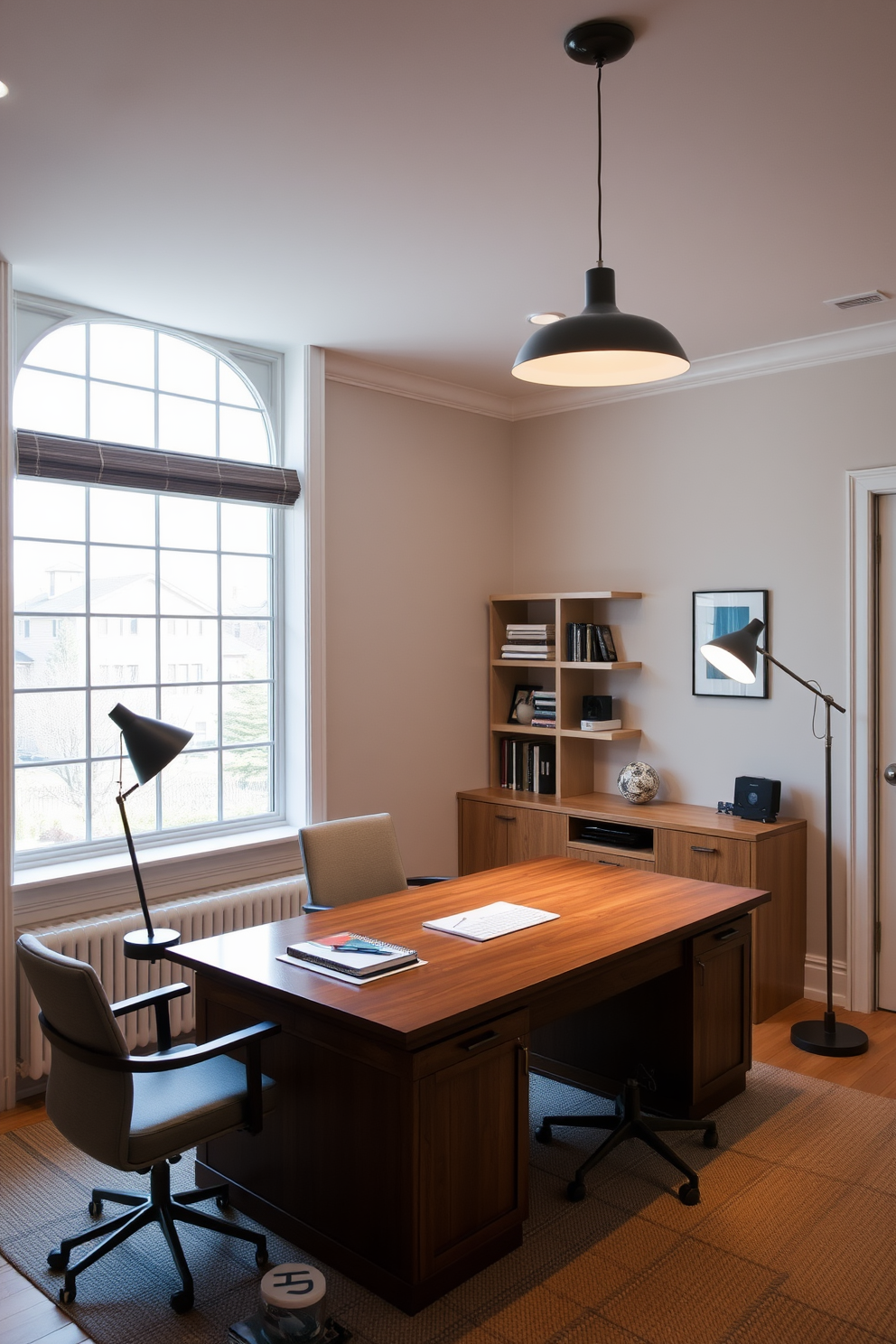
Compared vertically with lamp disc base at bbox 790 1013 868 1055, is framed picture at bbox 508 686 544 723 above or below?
above

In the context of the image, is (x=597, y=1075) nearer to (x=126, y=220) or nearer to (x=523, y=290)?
(x=523, y=290)

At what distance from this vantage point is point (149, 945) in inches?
119

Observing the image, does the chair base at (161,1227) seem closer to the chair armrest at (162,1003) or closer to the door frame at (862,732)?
the chair armrest at (162,1003)

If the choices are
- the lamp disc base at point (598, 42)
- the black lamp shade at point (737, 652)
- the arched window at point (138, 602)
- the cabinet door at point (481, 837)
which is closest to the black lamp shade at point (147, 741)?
the arched window at point (138, 602)

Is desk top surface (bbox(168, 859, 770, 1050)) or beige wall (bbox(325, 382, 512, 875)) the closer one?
desk top surface (bbox(168, 859, 770, 1050))

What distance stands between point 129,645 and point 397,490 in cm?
156

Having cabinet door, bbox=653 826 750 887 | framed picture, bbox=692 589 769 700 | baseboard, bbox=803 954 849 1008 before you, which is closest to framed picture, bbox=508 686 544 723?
framed picture, bbox=692 589 769 700

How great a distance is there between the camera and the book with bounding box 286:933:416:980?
2.62 m

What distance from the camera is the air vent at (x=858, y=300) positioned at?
3.84m

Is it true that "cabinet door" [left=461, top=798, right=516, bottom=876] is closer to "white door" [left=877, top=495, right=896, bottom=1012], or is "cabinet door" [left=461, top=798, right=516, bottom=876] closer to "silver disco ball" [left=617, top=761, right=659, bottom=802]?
"silver disco ball" [left=617, top=761, right=659, bottom=802]

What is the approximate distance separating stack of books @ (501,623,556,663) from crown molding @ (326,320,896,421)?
3.87 ft

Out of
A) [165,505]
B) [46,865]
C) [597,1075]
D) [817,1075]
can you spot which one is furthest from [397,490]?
[817,1075]

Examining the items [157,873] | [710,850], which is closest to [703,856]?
[710,850]

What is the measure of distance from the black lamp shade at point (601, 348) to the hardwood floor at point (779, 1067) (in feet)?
8.33
